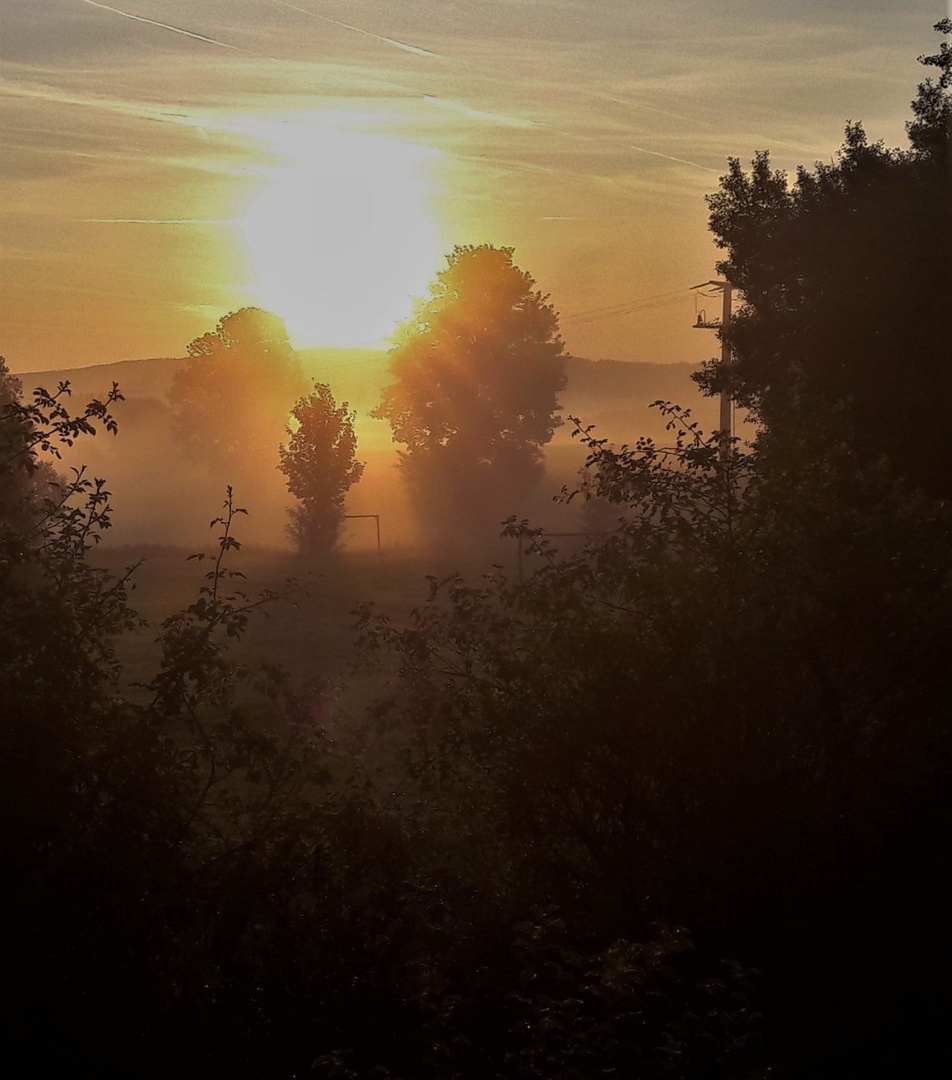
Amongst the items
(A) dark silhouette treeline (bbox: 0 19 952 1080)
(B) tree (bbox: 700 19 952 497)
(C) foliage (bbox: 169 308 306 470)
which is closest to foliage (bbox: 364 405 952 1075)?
(A) dark silhouette treeline (bbox: 0 19 952 1080)

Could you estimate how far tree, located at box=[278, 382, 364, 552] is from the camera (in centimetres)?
6888

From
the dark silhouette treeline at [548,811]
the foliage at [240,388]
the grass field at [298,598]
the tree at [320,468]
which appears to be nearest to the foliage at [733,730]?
the dark silhouette treeline at [548,811]

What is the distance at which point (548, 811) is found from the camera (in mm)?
10789

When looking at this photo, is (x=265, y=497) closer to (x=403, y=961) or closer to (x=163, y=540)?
(x=163, y=540)

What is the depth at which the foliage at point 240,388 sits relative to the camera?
103 metres

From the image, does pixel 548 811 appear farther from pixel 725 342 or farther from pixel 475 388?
pixel 475 388

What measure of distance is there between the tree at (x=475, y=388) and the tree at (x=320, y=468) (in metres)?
10.9

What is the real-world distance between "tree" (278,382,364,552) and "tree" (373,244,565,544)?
10.9 metres

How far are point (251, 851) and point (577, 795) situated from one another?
118 inches

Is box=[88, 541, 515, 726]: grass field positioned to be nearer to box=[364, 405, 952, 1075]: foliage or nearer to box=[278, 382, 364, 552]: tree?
box=[278, 382, 364, 552]: tree

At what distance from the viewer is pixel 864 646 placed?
36.8ft

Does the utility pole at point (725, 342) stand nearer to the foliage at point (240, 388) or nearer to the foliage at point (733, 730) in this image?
the foliage at point (733, 730)

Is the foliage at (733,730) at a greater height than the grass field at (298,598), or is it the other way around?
the foliage at (733,730)

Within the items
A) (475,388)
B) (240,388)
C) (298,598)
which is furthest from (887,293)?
(240,388)
